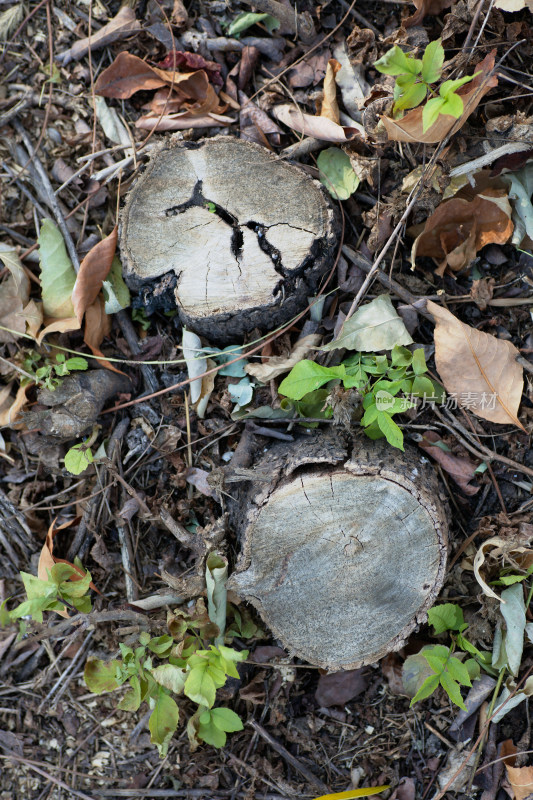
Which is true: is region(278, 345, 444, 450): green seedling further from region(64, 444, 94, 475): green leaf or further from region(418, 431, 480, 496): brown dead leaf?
region(64, 444, 94, 475): green leaf

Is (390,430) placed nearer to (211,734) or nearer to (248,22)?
(211,734)

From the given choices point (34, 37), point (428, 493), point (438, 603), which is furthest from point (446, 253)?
point (34, 37)

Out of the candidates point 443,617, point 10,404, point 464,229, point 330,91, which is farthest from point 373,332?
point 10,404

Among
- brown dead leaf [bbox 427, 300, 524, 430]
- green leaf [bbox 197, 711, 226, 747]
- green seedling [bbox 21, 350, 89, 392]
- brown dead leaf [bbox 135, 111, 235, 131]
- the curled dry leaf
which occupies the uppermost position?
brown dead leaf [bbox 135, 111, 235, 131]

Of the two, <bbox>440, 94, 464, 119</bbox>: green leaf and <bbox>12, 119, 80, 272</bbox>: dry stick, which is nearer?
<bbox>440, 94, 464, 119</bbox>: green leaf

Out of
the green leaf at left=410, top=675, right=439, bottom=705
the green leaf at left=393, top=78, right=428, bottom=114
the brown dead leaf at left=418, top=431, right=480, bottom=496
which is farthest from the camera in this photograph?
the brown dead leaf at left=418, top=431, right=480, bottom=496

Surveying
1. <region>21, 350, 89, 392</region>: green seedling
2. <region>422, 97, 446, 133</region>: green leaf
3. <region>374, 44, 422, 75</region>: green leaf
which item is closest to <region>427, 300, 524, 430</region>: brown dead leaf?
<region>422, 97, 446, 133</region>: green leaf

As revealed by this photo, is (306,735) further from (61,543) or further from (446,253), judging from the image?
(446,253)
